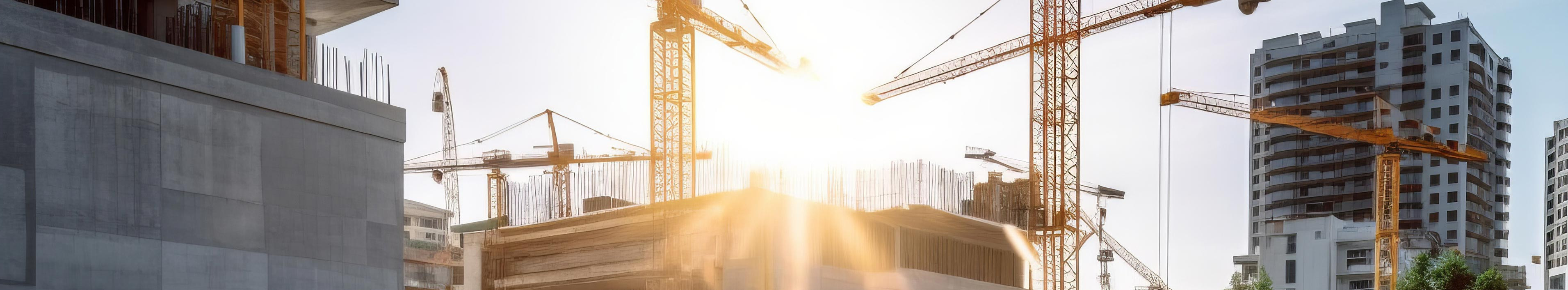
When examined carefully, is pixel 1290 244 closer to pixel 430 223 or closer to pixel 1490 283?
pixel 1490 283

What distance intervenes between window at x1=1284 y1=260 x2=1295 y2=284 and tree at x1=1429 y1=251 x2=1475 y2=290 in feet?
95.1

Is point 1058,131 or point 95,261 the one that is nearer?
point 95,261

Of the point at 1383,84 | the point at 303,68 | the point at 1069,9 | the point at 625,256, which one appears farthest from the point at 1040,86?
the point at 1383,84

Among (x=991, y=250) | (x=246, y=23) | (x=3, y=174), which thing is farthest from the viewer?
(x=991, y=250)

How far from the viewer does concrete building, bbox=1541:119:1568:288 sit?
86.6m

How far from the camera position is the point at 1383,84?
3986 inches

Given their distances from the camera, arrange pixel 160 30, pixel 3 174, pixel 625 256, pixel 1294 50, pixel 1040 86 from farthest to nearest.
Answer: pixel 1294 50 → pixel 1040 86 → pixel 625 256 → pixel 160 30 → pixel 3 174

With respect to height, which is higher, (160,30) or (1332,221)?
(160,30)

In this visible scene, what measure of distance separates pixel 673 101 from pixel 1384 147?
139 ft

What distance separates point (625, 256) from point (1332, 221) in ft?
228

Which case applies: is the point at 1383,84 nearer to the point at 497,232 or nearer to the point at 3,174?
the point at 497,232

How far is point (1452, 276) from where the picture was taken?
199 feet

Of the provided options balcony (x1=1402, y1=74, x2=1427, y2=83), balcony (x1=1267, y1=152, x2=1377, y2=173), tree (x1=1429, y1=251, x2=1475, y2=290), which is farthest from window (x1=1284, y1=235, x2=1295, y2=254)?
tree (x1=1429, y1=251, x2=1475, y2=290)

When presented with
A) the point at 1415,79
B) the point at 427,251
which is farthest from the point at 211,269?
the point at 1415,79
